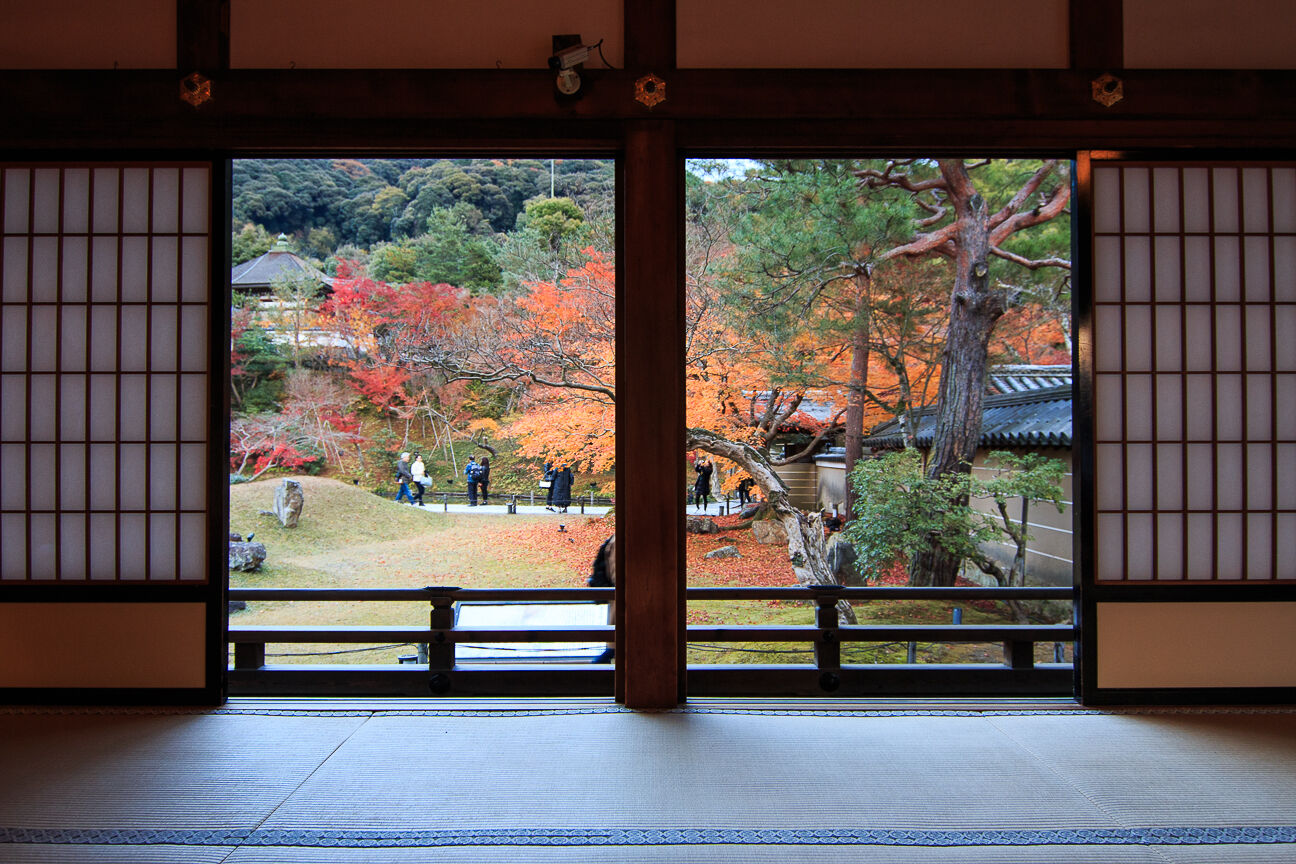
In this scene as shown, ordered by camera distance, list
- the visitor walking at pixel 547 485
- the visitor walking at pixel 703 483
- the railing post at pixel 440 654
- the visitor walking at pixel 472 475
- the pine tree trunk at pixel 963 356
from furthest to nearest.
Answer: the visitor walking at pixel 472 475 < the visitor walking at pixel 547 485 < the visitor walking at pixel 703 483 < the pine tree trunk at pixel 963 356 < the railing post at pixel 440 654

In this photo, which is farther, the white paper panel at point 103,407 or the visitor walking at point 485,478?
the visitor walking at point 485,478

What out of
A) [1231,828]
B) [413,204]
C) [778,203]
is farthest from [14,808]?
[413,204]

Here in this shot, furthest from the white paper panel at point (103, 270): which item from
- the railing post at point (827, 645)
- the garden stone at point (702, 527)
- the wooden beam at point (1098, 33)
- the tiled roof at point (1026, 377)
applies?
the tiled roof at point (1026, 377)

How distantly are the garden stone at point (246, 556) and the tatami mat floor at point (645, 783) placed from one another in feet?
22.5

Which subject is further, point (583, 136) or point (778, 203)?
point (778, 203)

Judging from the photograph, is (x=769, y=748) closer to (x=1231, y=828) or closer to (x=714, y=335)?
(x=1231, y=828)

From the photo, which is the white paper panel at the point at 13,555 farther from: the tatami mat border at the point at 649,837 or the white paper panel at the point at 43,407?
the tatami mat border at the point at 649,837

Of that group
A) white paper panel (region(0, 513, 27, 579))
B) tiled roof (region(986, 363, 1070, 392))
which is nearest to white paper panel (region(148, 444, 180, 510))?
white paper panel (region(0, 513, 27, 579))

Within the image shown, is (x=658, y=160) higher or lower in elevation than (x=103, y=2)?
lower

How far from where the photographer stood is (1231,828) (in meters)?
1.88

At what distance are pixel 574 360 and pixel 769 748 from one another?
553 centimetres

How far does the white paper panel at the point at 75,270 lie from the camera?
2795 millimetres

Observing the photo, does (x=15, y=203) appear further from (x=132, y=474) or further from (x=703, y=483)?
(x=703, y=483)

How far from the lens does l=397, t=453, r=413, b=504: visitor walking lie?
384 inches
